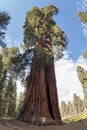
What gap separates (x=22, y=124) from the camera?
19031mm

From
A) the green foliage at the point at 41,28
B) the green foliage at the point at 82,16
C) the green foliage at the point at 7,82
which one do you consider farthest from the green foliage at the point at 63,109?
the green foliage at the point at 82,16

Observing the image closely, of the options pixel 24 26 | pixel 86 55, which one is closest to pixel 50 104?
pixel 86 55

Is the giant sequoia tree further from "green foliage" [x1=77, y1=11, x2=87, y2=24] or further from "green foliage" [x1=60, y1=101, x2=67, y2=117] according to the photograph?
"green foliage" [x1=60, y1=101, x2=67, y2=117]

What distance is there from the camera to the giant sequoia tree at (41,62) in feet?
69.1

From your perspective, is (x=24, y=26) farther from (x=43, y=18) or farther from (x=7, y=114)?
(x=7, y=114)

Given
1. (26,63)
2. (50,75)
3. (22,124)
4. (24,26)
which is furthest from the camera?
(24,26)

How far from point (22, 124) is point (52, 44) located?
9.04m

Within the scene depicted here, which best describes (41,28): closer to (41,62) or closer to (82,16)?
(41,62)

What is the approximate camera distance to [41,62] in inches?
876

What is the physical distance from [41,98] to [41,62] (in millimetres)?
3203

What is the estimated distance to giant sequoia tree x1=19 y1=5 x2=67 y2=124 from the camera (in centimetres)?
2107

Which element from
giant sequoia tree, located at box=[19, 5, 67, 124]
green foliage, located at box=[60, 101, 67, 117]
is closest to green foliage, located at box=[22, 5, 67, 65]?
giant sequoia tree, located at box=[19, 5, 67, 124]

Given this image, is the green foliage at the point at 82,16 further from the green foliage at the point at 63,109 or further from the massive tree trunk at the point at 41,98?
the green foliage at the point at 63,109

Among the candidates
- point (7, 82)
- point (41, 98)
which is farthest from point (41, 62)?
point (7, 82)
